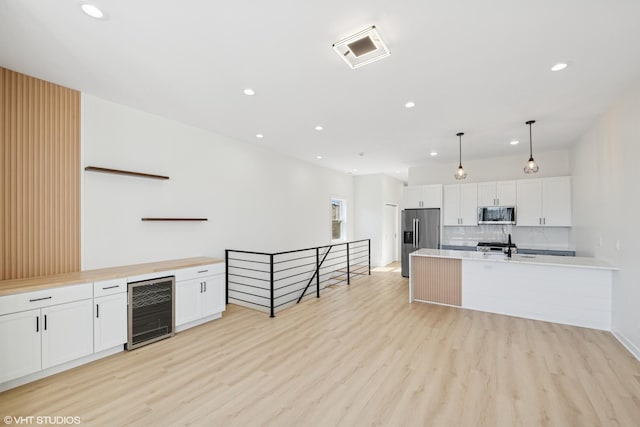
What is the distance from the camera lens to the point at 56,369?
275 centimetres

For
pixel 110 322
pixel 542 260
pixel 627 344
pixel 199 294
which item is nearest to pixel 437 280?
pixel 542 260

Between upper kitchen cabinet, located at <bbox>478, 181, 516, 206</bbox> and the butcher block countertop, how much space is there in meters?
5.97

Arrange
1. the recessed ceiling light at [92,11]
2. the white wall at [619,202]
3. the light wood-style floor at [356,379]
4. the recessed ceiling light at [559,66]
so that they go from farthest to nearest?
the white wall at [619,202] → the recessed ceiling light at [559,66] → the light wood-style floor at [356,379] → the recessed ceiling light at [92,11]

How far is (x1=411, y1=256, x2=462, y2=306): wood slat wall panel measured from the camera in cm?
478

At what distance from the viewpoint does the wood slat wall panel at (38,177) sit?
9.36 feet


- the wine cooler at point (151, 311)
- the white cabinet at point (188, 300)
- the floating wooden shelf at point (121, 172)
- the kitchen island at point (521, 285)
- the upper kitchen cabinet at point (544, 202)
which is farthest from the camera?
the upper kitchen cabinet at point (544, 202)

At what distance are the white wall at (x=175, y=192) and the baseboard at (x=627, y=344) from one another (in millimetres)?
5522

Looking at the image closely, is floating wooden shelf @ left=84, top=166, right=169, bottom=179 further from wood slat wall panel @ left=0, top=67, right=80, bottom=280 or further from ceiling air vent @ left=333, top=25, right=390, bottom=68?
ceiling air vent @ left=333, top=25, right=390, bottom=68

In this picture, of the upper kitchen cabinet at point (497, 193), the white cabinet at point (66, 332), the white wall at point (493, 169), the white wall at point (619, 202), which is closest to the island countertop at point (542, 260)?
the white wall at point (619, 202)

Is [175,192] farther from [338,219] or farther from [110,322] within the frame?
[338,219]

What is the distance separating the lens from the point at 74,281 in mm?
2809

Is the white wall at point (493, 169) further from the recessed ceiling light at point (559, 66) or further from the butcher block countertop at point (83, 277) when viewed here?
the butcher block countertop at point (83, 277)

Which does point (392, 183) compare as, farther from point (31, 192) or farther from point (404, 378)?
point (31, 192)

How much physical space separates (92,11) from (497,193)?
7.06 m
